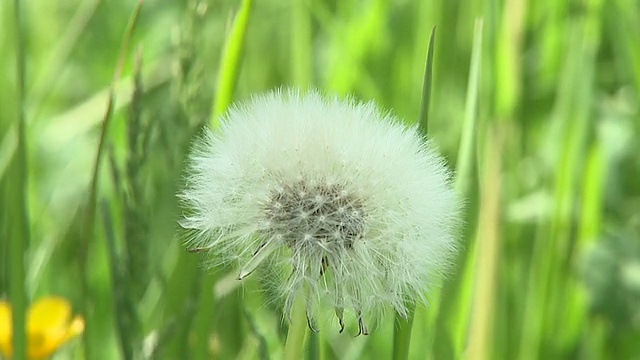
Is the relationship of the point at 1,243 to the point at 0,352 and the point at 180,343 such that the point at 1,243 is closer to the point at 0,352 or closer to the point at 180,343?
the point at 0,352

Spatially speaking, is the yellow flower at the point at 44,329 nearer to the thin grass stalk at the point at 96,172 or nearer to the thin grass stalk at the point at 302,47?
the thin grass stalk at the point at 96,172

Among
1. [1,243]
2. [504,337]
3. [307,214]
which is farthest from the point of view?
[1,243]

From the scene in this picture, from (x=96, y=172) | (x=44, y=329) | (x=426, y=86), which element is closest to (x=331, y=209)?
(x=426, y=86)

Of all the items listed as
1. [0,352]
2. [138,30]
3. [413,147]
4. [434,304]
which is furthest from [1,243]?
[138,30]

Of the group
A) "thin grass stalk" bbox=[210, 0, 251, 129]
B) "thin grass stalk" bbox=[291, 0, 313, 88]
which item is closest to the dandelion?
"thin grass stalk" bbox=[210, 0, 251, 129]

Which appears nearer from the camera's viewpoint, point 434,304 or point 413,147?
point 413,147

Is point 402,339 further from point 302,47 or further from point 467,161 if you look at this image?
point 302,47

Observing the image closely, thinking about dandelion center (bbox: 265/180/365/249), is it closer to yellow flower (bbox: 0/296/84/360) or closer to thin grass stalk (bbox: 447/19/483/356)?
thin grass stalk (bbox: 447/19/483/356)

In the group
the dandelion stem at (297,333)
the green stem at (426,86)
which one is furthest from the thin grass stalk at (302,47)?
the dandelion stem at (297,333)
